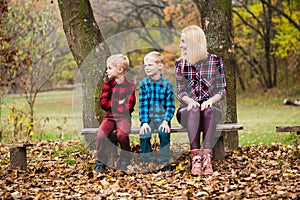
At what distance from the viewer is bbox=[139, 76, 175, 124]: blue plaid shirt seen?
5.98m

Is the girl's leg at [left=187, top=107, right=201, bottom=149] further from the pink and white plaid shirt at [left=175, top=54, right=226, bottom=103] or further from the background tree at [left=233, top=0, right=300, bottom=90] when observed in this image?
the background tree at [left=233, top=0, right=300, bottom=90]

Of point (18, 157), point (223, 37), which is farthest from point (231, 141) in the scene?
point (18, 157)

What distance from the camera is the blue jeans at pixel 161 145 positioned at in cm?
588

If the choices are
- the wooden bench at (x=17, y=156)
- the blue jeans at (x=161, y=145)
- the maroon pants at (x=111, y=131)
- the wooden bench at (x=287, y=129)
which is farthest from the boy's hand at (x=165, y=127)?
the wooden bench at (x=17, y=156)

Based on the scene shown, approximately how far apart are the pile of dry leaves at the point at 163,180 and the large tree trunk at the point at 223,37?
1.68 ft

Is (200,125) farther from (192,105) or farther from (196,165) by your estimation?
(196,165)

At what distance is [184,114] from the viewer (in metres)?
5.91

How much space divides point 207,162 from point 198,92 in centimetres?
75

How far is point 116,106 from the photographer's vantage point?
20.0ft

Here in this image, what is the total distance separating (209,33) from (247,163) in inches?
64.8

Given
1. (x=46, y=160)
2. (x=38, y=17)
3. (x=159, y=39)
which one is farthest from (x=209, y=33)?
(x=159, y=39)

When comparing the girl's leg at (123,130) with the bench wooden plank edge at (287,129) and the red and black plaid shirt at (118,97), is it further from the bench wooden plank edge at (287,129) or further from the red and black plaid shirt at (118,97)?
the bench wooden plank edge at (287,129)

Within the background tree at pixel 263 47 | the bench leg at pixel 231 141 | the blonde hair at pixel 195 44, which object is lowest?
the bench leg at pixel 231 141

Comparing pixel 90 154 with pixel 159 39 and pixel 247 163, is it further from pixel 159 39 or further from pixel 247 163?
pixel 159 39
